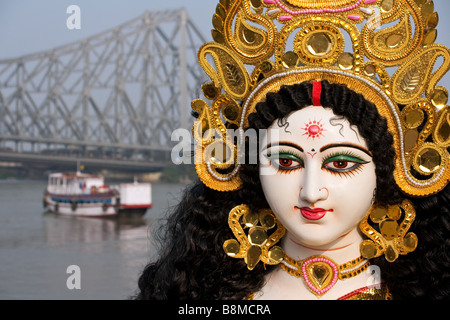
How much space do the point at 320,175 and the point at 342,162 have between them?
0.20 ft

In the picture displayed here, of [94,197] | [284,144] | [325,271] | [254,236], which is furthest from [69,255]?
[284,144]

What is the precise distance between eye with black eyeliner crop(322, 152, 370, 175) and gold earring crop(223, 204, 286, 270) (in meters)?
0.26

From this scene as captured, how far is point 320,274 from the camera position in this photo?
5.31 ft

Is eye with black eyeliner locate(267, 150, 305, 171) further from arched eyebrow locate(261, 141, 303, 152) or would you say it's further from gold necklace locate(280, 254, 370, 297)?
gold necklace locate(280, 254, 370, 297)

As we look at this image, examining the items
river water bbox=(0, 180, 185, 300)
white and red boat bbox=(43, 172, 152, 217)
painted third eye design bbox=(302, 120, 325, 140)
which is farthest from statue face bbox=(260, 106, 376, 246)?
white and red boat bbox=(43, 172, 152, 217)

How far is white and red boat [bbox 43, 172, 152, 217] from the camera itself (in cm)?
1483

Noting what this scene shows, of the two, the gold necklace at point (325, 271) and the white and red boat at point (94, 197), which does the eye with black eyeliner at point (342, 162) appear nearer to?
the gold necklace at point (325, 271)

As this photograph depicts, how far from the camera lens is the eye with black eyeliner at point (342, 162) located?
1485mm

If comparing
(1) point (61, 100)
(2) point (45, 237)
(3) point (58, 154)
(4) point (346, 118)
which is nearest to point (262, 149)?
(4) point (346, 118)

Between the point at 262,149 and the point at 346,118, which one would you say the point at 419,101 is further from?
the point at 262,149

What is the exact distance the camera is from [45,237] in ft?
42.7

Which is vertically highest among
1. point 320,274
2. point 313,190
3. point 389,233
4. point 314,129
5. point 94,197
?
point 314,129

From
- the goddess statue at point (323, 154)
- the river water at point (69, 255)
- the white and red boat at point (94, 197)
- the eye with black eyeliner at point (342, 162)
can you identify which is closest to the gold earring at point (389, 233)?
the goddess statue at point (323, 154)

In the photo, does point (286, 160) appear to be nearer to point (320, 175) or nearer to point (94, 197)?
point (320, 175)
